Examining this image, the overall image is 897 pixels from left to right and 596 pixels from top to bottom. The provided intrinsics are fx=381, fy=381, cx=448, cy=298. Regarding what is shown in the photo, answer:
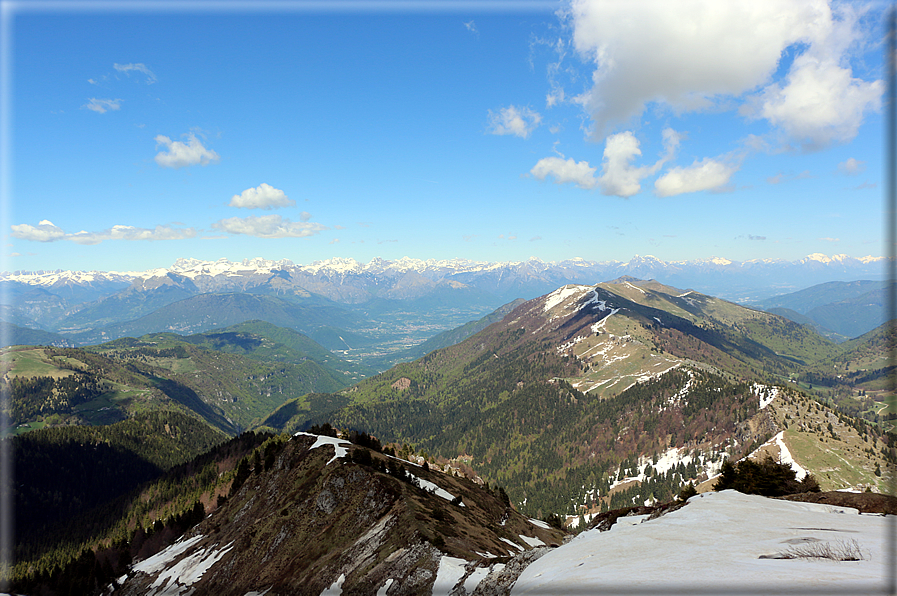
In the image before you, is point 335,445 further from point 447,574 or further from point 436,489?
point 447,574

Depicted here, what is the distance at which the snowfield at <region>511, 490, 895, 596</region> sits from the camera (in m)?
13.7

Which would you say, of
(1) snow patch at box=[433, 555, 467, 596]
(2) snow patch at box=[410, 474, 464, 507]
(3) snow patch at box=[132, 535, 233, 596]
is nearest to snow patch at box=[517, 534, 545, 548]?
(2) snow patch at box=[410, 474, 464, 507]

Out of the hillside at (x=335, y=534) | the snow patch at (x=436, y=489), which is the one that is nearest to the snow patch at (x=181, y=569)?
the hillside at (x=335, y=534)

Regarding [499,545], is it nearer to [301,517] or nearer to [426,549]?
[426,549]

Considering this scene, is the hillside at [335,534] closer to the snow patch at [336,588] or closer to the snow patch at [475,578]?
the snow patch at [336,588]

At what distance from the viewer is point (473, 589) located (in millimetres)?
28219

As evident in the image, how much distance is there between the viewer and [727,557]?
18.4 metres

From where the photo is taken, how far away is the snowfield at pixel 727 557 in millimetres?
13711

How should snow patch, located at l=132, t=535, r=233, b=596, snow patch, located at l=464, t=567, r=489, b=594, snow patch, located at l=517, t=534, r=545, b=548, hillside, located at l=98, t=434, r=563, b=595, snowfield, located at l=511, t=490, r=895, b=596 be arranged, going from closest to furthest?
snowfield, located at l=511, t=490, r=895, b=596 → snow patch, located at l=464, t=567, r=489, b=594 → hillside, located at l=98, t=434, r=563, b=595 → snow patch, located at l=132, t=535, r=233, b=596 → snow patch, located at l=517, t=534, r=545, b=548

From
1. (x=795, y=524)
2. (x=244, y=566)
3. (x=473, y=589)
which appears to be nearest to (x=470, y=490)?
(x=244, y=566)

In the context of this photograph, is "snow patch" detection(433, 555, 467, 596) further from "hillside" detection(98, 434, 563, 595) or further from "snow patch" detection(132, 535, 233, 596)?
"snow patch" detection(132, 535, 233, 596)

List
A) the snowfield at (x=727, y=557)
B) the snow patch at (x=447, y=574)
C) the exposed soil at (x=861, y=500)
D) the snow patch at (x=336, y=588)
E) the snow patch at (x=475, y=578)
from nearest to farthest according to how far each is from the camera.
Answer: the snowfield at (x=727, y=557), the exposed soil at (x=861, y=500), the snow patch at (x=475, y=578), the snow patch at (x=447, y=574), the snow patch at (x=336, y=588)

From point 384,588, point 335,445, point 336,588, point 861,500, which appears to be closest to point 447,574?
point 384,588

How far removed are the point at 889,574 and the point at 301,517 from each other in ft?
230
